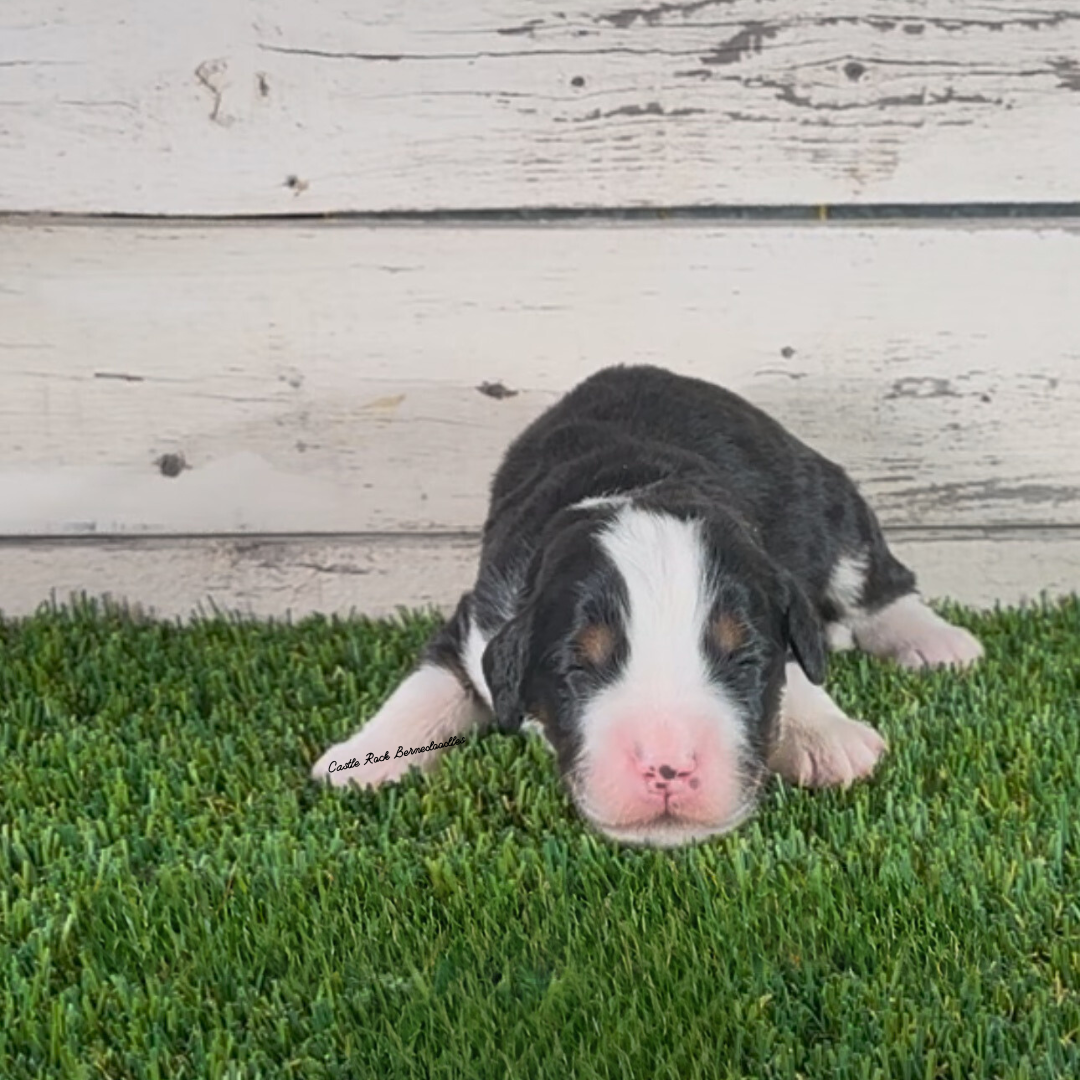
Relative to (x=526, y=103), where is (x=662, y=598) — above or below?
below

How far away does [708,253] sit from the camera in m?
4.05

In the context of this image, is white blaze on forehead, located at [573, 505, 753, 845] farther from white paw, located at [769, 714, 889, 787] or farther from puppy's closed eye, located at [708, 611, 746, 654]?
white paw, located at [769, 714, 889, 787]

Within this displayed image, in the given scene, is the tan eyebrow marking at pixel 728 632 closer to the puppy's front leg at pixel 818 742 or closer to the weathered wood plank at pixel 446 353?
the puppy's front leg at pixel 818 742

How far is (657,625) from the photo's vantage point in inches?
102

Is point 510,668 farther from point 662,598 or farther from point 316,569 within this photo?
point 316,569

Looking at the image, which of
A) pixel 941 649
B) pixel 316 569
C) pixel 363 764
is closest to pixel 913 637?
pixel 941 649

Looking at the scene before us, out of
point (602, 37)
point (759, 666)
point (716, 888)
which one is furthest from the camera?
point (602, 37)

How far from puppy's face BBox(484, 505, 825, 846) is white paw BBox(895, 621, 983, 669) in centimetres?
89

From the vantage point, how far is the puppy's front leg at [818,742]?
2.81 metres

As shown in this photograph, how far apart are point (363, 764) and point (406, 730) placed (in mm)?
148

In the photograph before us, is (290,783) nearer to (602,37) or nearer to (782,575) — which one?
(782,575)

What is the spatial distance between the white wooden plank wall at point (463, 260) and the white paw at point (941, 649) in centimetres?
63

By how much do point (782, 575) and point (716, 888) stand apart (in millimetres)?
701

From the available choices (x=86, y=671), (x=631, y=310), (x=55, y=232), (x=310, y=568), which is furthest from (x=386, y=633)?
(x=55, y=232)
